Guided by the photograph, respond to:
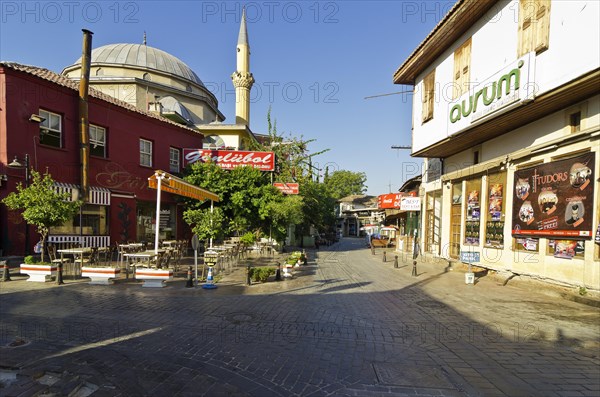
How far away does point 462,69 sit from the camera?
42.8 ft

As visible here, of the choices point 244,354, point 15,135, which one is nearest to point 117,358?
point 244,354

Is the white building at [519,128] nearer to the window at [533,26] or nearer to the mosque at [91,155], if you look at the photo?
the window at [533,26]

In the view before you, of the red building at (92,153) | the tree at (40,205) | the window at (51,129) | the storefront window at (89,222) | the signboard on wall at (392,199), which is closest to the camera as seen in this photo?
the tree at (40,205)

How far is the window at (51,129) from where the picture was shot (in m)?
14.0

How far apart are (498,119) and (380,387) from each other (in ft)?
32.3

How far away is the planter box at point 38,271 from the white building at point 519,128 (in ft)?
44.9

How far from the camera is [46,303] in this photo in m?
7.98

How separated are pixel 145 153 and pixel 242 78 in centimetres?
2128

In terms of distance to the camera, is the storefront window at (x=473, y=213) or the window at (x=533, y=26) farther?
the storefront window at (x=473, y=213)

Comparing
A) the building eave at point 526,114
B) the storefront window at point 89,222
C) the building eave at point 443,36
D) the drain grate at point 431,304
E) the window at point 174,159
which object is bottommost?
the drain grate at point 431,304

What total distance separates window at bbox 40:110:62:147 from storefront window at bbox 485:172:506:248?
17830 mm

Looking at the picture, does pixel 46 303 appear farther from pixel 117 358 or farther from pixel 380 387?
pixel 380 387

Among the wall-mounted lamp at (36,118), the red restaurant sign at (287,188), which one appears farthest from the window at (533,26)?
the wall-mounted lamp at (36,118)

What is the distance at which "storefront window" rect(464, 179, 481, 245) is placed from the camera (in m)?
13.9
